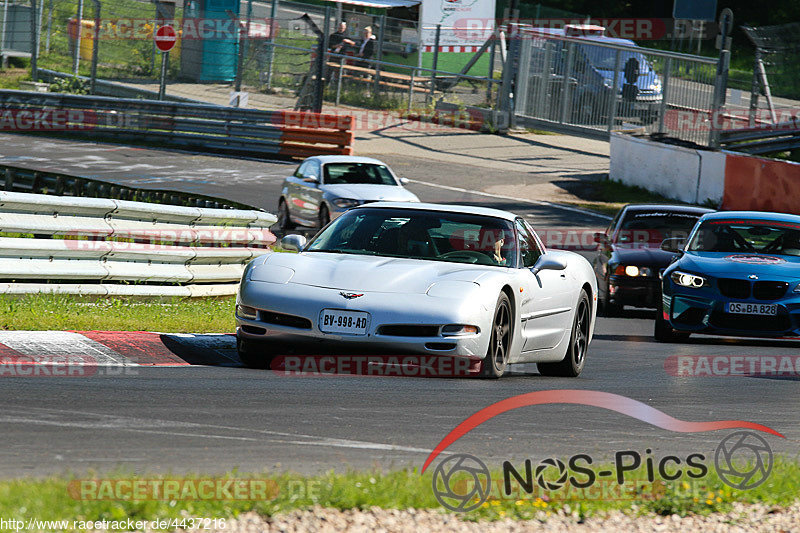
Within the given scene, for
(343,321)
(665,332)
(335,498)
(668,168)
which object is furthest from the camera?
(668,168)

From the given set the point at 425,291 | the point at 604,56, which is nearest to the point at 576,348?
the point at 425,291

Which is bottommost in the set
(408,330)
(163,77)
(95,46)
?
(408,330)

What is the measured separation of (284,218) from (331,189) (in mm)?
1879

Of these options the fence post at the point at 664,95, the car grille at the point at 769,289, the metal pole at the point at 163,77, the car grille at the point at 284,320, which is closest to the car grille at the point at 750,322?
the car grille at the point at 769,289

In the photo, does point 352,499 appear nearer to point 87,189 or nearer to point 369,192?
point 87,189

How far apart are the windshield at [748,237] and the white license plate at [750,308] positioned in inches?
42.8

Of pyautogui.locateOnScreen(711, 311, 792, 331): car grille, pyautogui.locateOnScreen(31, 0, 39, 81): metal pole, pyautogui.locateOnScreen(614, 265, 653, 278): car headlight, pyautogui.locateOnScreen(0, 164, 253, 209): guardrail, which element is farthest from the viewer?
pyautogui.locateOnScreen(31, 0, 39, 81): metal pole

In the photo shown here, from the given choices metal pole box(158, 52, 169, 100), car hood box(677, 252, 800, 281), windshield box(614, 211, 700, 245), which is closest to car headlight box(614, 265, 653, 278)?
windshield box(614, 211, 700, 245)

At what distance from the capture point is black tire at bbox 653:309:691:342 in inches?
507

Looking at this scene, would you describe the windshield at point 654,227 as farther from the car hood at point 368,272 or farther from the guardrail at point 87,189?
the car hood at point 368,272

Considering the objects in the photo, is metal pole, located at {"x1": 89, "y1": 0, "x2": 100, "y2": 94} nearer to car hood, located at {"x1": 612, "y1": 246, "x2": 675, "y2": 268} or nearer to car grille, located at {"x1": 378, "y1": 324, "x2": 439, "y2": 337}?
car hood, located at {"x1": 612, "y1": 246, "x2": 675, "y2": 268}

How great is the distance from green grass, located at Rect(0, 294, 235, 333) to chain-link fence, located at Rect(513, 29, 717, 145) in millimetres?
19128

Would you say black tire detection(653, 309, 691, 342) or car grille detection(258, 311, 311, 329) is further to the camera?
black tire detection(653, 309, 691, 342)

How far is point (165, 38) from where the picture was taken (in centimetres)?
3266
